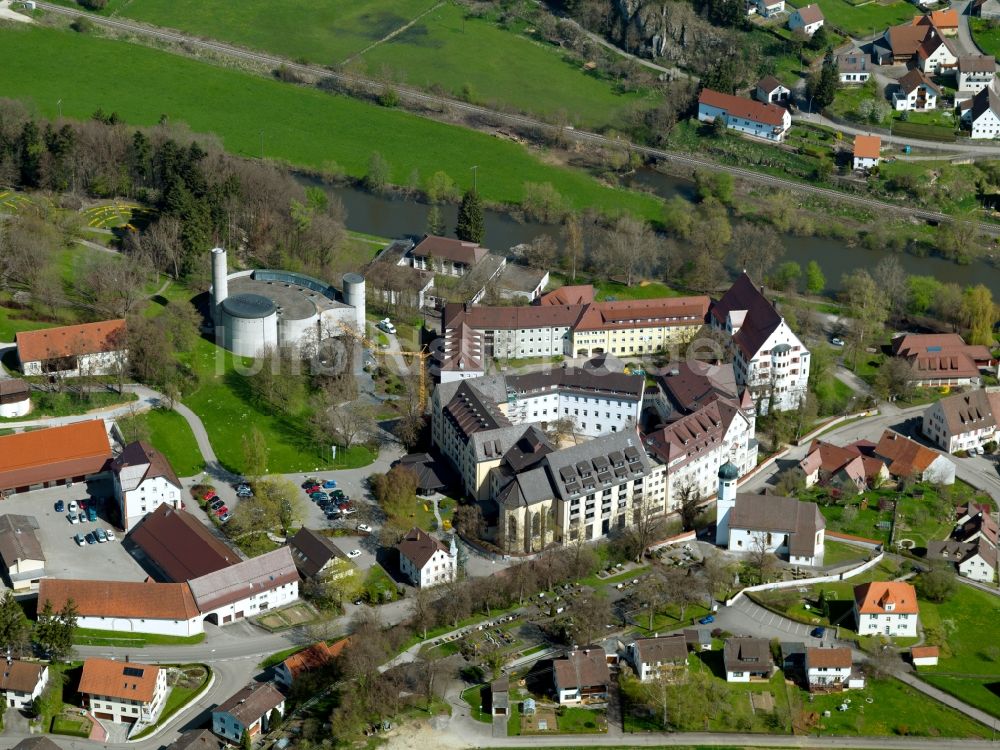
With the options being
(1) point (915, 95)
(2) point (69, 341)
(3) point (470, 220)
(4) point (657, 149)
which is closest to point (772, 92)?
(4) point (657, 149)

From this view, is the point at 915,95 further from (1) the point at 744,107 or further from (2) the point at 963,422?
(2) the point at 963,422

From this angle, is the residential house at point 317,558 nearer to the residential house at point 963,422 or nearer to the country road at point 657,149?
the residential house at point 963,422

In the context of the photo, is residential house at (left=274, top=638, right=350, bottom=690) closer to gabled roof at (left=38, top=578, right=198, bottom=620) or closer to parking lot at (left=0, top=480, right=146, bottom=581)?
gabled roof at (left=38, top=578, right=198, bottom=620)

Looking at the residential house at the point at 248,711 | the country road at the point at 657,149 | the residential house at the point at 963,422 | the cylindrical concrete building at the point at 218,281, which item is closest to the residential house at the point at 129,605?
the residential house at the point at 248,711

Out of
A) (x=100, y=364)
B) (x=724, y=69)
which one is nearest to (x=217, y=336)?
(x=100, y=364)

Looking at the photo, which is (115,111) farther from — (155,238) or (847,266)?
(847,266)

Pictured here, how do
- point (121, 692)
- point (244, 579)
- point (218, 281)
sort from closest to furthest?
1. point (121, 692)
2. point (244, 579)
3. point (218, 281)
